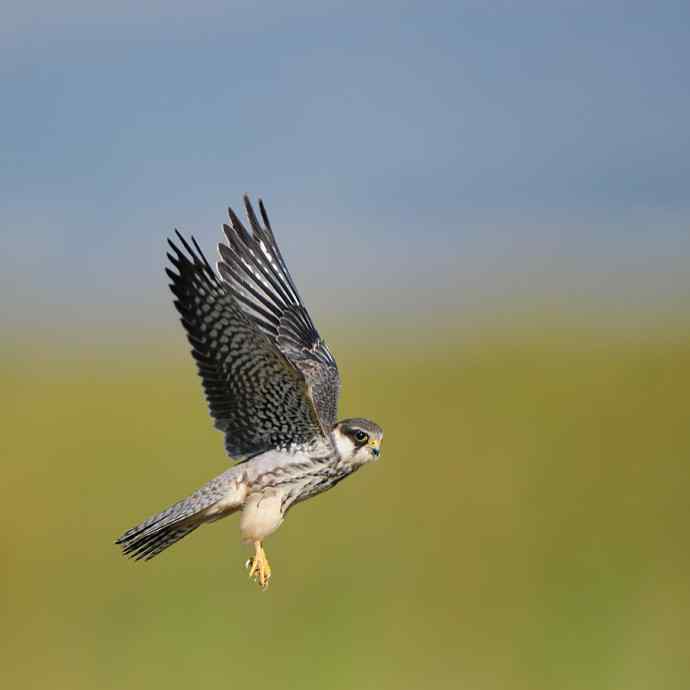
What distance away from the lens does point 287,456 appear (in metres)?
8.52

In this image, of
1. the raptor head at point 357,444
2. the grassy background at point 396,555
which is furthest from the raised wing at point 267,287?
the grassy background at point 396,555

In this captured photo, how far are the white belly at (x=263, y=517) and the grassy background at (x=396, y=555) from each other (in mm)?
6577

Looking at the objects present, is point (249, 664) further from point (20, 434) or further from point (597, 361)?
point (597, 361)

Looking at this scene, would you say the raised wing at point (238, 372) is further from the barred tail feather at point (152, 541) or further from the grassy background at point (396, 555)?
the grassy background at point (396, 555)

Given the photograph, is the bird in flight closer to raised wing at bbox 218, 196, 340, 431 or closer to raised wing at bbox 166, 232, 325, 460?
raised wing at bbox 166, 232, 325, 460

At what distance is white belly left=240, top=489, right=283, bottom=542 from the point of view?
27.7 ft

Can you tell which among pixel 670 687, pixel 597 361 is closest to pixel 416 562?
pixel 670 687

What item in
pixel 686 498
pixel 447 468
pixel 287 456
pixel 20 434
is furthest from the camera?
pixel 20 434

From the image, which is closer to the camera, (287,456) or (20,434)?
(287,456)

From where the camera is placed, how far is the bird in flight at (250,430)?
8.01 meters

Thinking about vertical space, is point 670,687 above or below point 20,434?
below

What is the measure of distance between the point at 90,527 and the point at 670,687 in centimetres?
681

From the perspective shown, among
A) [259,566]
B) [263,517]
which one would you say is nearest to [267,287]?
[263,517]

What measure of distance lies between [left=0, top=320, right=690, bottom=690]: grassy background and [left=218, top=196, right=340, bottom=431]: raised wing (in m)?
5.70
